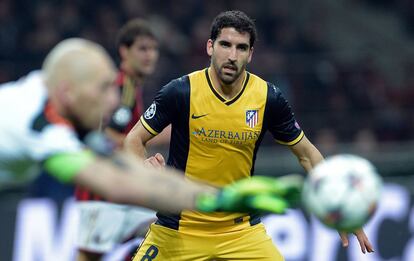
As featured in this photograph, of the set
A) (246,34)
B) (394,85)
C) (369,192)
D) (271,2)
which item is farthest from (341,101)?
(369,192)

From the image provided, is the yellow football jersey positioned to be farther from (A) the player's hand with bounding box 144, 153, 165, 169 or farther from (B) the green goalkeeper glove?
(B) the green goalkeeper glove

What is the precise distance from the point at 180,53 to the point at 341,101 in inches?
101

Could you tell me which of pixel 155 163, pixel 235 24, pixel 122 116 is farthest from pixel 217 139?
pixel 122 116

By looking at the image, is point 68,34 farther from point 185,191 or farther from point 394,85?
point 185,191

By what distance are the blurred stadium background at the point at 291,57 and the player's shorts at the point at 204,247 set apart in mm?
A: 4226

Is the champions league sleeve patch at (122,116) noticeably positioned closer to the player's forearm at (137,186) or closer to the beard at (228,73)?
the beard at (228,73)

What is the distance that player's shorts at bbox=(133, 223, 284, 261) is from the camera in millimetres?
6906

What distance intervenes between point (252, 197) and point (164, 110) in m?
2.51

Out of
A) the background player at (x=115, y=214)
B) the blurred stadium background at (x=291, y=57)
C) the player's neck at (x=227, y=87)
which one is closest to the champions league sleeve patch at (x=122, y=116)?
the background player at (x=115, y=214)

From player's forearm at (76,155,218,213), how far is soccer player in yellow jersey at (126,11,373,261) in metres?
2.21

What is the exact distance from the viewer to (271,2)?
16625mm

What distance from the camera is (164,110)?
7000mm

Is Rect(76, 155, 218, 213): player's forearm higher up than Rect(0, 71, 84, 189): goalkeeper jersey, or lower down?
lower down

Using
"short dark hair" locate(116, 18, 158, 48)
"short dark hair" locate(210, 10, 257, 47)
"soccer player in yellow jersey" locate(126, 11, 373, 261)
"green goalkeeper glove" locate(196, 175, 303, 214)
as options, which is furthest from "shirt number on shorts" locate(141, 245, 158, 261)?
"short dark hair" locate(116, 18, 158, 48)
